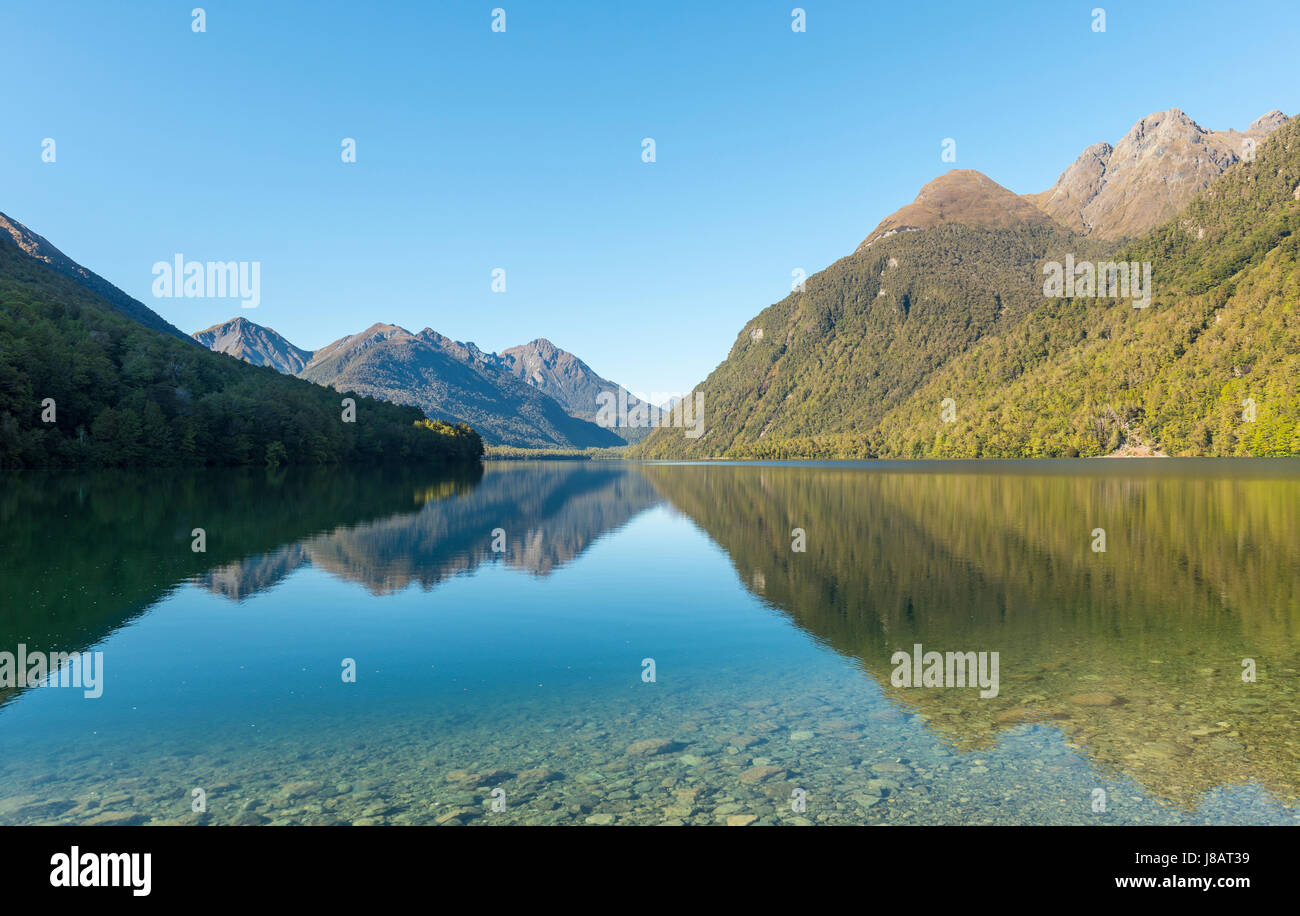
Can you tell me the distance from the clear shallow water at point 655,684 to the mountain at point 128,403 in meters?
74.7

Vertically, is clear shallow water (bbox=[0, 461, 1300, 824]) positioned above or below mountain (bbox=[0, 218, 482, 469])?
below

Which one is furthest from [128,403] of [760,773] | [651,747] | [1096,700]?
[1096,700]

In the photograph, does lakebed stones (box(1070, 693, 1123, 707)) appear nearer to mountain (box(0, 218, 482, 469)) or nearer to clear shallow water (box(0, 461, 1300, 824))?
clear shallow water (box(0, 461, 1300, 824))

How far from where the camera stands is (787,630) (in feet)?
60.1

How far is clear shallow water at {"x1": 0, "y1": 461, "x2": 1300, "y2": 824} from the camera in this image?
9.11m

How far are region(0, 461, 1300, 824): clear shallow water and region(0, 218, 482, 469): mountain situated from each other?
245 feet

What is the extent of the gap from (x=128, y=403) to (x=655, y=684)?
400 feet

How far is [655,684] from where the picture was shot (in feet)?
46.8

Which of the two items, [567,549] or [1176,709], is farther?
[567,549]

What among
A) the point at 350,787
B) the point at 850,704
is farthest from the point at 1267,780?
the point at 350,787

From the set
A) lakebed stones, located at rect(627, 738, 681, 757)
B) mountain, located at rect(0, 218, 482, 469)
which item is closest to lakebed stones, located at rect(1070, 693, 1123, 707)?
lakebed stones, located at rect(627, 738, 681, 757)

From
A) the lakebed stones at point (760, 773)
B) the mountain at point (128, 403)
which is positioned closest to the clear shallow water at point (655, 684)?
the lakebed stones at point (760, 773)
